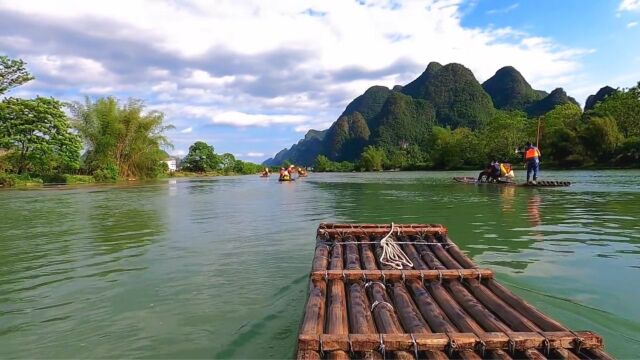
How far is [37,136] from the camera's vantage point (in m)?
39.5

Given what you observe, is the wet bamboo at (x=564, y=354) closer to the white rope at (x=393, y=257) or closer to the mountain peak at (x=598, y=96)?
the white rope at (x=393, y=257)

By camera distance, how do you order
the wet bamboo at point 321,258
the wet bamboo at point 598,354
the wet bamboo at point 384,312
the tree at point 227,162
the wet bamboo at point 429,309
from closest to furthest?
the wet bamboo at point 598,354 → the wet bamboo at point 384,312 → the wet bamboo at point 429,309 → the wet bamboo at point 321,258 → the tree at point 227,162

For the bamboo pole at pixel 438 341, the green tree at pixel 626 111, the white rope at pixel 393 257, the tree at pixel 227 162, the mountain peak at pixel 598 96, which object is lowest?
the bamboo pole at pixel 438 341

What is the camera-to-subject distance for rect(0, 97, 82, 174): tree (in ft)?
124

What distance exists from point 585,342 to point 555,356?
22 centimetres

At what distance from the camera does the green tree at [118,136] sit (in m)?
48.1

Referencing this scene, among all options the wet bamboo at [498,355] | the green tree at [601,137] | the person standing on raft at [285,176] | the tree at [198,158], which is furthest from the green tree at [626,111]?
the tree at [198,158]

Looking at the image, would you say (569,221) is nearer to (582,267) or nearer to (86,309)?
(582,267)

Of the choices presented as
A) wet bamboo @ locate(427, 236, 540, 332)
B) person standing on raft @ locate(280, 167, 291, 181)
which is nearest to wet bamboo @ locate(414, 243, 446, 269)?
wet bamboo @ locate(427, 236, 540, 332)

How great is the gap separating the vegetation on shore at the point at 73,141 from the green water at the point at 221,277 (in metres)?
31.5

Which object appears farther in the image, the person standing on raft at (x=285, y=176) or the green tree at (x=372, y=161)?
the green tree at (x=372, y=161)

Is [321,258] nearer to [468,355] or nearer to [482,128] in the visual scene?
[468,355]

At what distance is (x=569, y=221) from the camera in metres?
11.2

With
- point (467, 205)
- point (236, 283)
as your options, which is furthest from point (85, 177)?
point (236, 283)
